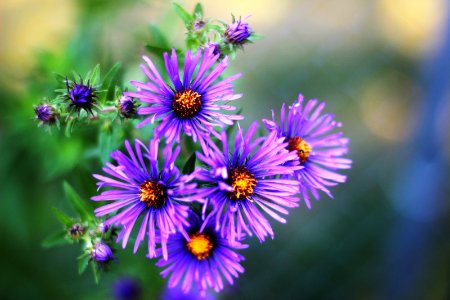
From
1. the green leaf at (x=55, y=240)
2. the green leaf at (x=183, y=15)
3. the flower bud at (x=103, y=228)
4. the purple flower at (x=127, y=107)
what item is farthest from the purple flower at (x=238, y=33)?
the green leaf at (x=55, y=240)

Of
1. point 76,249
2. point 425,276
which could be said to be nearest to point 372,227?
point 425,276

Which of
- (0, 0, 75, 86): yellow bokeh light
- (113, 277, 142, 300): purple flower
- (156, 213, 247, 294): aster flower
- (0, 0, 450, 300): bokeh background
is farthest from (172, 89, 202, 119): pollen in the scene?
(0, 0, 75, 86): yellow bokeh light

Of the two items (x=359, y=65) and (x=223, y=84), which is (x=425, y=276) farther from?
(x=223, y=84)

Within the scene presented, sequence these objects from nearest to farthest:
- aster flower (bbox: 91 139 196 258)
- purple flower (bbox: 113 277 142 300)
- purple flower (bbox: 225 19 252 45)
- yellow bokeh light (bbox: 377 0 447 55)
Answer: aster flower (bbox: 91 139 196 258), purple flower (bbox: 225 19 252 45), purple flower (bbox: 113 277 142 300), yellow bokeh light (bbox: 377 0 447 55)

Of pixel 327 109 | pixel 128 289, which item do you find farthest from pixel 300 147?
pixel 327 109

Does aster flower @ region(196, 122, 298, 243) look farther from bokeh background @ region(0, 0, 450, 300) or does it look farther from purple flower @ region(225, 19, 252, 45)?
bokeh background @ region(0, 0, 450, 300)

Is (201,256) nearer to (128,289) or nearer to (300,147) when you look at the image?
(300,147)

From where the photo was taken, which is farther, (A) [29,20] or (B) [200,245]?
(A) [29,20]

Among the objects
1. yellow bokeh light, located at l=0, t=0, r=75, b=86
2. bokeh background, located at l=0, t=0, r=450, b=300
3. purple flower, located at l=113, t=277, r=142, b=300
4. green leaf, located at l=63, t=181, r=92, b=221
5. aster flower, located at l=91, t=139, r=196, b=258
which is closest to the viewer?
aster flower, located at l=91, t=139, r=196, b=258
